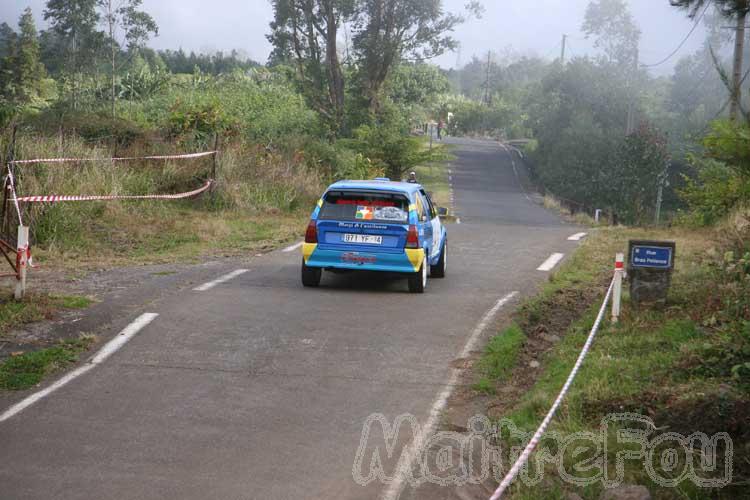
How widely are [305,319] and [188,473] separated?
5.41 metres

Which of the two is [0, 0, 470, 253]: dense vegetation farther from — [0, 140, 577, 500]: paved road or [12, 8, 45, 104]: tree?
[0, 140, 577, 500]: paved road

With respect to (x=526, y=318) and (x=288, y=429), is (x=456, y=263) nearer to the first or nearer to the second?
(x=526, y=318)

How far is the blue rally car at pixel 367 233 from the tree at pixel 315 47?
36.4 m

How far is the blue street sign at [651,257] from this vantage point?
11.8 meters

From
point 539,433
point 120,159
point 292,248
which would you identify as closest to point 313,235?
point 292,248

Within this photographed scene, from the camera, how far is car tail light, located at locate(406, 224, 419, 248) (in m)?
13.8

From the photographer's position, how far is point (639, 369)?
902 cm

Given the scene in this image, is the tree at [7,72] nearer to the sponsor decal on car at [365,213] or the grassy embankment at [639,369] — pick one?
the sponsor decal on car at [365,213]

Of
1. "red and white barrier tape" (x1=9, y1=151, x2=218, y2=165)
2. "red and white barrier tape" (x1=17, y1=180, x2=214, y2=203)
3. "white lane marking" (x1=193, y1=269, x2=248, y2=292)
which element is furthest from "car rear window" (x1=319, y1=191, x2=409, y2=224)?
"red and white barrier tape" (x1=9, y1=151, x2=218, y2=165)

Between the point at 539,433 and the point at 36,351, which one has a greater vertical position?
the point at 539,433

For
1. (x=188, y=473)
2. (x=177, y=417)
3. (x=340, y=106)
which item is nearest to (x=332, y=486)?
(x=188, y=473)

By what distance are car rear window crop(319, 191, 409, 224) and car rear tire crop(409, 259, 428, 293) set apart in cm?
76

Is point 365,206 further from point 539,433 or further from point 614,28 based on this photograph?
point 614,28

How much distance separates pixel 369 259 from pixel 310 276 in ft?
3.18
